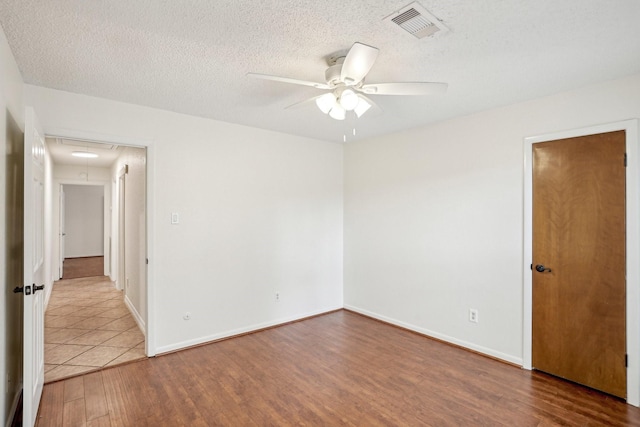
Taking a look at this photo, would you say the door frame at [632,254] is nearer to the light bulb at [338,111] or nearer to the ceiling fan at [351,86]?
the ceiling fan at [351,86]

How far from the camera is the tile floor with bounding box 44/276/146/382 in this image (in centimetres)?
305

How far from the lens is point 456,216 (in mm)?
3531

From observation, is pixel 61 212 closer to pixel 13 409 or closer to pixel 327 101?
pixel 13 409

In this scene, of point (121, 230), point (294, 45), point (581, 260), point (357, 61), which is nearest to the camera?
point (357, 61)

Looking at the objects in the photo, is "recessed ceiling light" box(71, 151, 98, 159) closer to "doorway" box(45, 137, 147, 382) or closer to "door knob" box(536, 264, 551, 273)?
"doorway" box(45, 137, 147, 382)

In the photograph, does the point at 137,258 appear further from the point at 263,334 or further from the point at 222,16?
the point at 222,16

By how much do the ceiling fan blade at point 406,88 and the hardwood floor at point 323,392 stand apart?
2157mm

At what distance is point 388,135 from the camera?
4211mm

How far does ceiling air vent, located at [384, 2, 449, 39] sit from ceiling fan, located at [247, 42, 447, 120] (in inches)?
9.5

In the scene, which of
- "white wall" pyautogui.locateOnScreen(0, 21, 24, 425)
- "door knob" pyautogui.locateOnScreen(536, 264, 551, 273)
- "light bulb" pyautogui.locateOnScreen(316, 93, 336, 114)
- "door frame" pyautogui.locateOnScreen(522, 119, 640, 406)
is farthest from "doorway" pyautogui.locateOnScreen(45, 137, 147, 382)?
"door frame" pyautogui.locateOnScreen(522, 119, 640, 406)

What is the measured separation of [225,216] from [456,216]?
8.27ft

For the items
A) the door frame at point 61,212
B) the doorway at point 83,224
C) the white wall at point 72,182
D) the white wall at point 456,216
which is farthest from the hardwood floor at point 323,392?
the doorway at point 83,224

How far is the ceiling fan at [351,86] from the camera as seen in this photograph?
179 centimetres

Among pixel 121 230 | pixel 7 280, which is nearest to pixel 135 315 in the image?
pixel 121 230
